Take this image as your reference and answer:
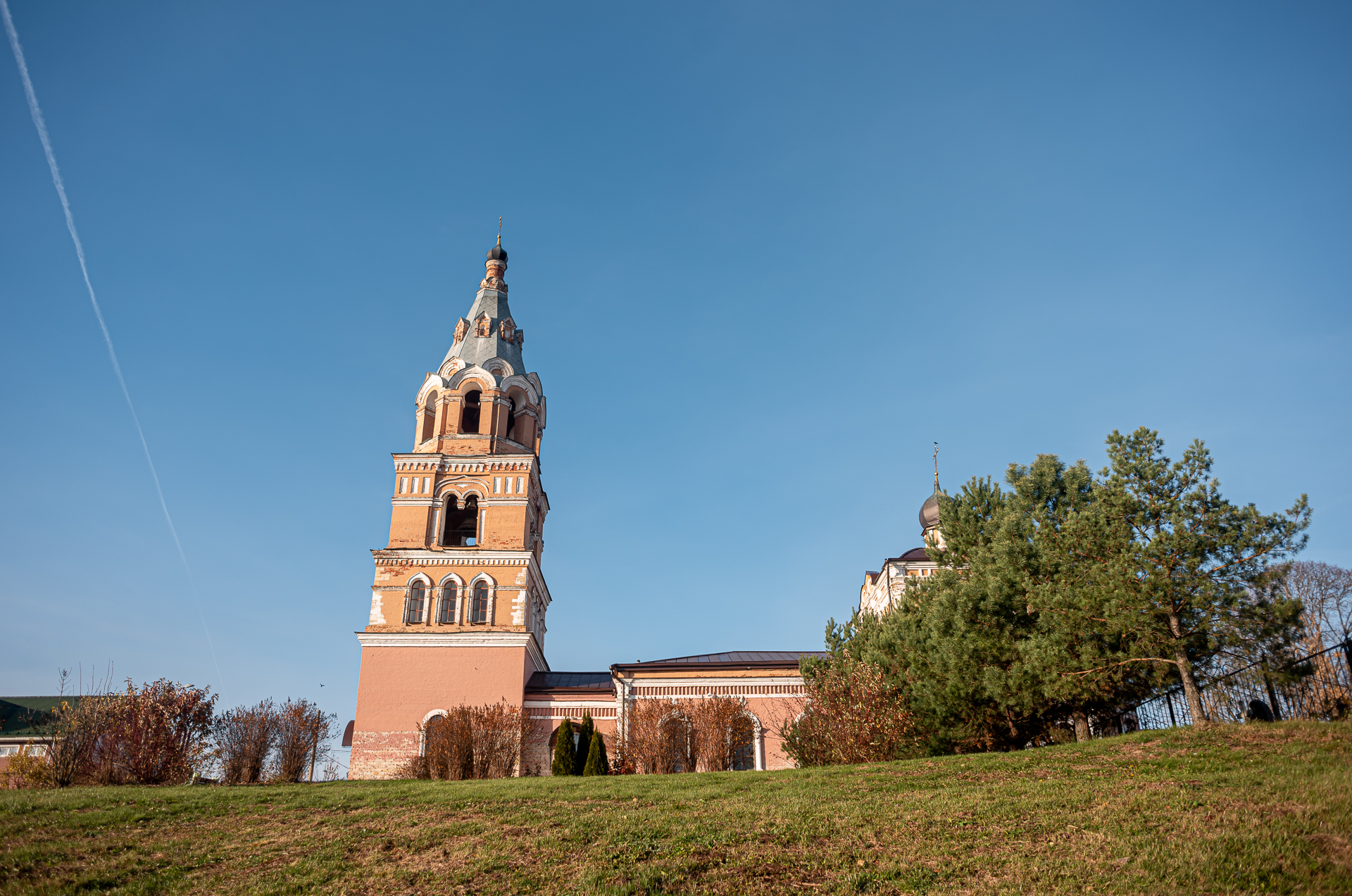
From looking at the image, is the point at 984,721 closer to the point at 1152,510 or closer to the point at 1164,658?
the point at 1164,658

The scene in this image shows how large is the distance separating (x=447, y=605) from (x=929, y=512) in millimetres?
15549

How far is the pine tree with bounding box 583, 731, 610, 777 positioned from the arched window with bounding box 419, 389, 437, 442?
13.0 metres

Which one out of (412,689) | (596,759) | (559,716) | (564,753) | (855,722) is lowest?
(596,759)

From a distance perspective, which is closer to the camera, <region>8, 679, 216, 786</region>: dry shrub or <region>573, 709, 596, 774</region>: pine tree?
<region>8, 679, 216, 786</region>: dry shrub

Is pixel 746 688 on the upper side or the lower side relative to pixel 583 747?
upper

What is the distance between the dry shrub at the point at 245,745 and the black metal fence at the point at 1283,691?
19183 millimetres

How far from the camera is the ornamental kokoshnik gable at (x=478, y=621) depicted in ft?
85.0

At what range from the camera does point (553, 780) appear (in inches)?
633

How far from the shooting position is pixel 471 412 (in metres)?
31.0

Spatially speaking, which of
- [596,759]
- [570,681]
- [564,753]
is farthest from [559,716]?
[596,759]

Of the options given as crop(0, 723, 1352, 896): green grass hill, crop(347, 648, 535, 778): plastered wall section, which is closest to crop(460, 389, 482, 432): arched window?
crop(347, 648, 535, 778): plastered wall section

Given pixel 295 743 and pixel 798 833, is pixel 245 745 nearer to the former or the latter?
pixel 295 743

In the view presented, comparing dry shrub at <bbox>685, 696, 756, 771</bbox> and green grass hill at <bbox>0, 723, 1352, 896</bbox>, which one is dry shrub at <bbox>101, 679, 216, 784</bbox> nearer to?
green grass hill at <bbox>0, 723, 1352, 896</bbox>

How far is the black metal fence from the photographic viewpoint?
13.3 meters
